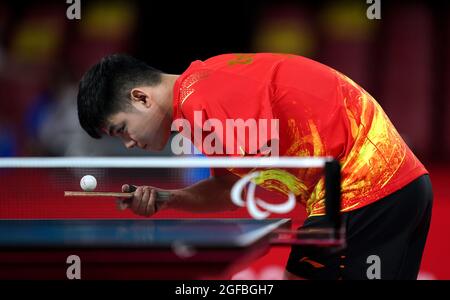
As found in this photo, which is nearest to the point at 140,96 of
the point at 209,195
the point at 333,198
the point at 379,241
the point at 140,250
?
the point at 209,195

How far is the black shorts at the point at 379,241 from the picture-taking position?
7.75 ft

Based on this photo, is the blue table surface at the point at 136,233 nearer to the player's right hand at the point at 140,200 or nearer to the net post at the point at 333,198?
the player's right hand at the point at 140,200

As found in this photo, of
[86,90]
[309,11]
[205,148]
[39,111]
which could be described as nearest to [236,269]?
[205,148]

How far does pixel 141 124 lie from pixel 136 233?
407mm

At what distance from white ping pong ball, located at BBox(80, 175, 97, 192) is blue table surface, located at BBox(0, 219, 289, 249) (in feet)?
0.37

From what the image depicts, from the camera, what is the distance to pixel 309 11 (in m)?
6.50

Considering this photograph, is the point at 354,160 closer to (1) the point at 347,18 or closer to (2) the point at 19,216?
(2) the point at 19,216

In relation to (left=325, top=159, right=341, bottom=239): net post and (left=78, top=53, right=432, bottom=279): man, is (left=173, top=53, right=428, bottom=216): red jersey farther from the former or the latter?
(left=325, top=159, right=341, bottom=239): net post

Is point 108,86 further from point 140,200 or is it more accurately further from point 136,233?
point 136,233

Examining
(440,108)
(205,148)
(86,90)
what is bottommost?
(440,108)

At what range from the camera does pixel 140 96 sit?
246 cm

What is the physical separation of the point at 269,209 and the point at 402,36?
4.74 metres

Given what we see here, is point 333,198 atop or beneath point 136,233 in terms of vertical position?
atop

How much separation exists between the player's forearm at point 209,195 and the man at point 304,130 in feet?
0.64
